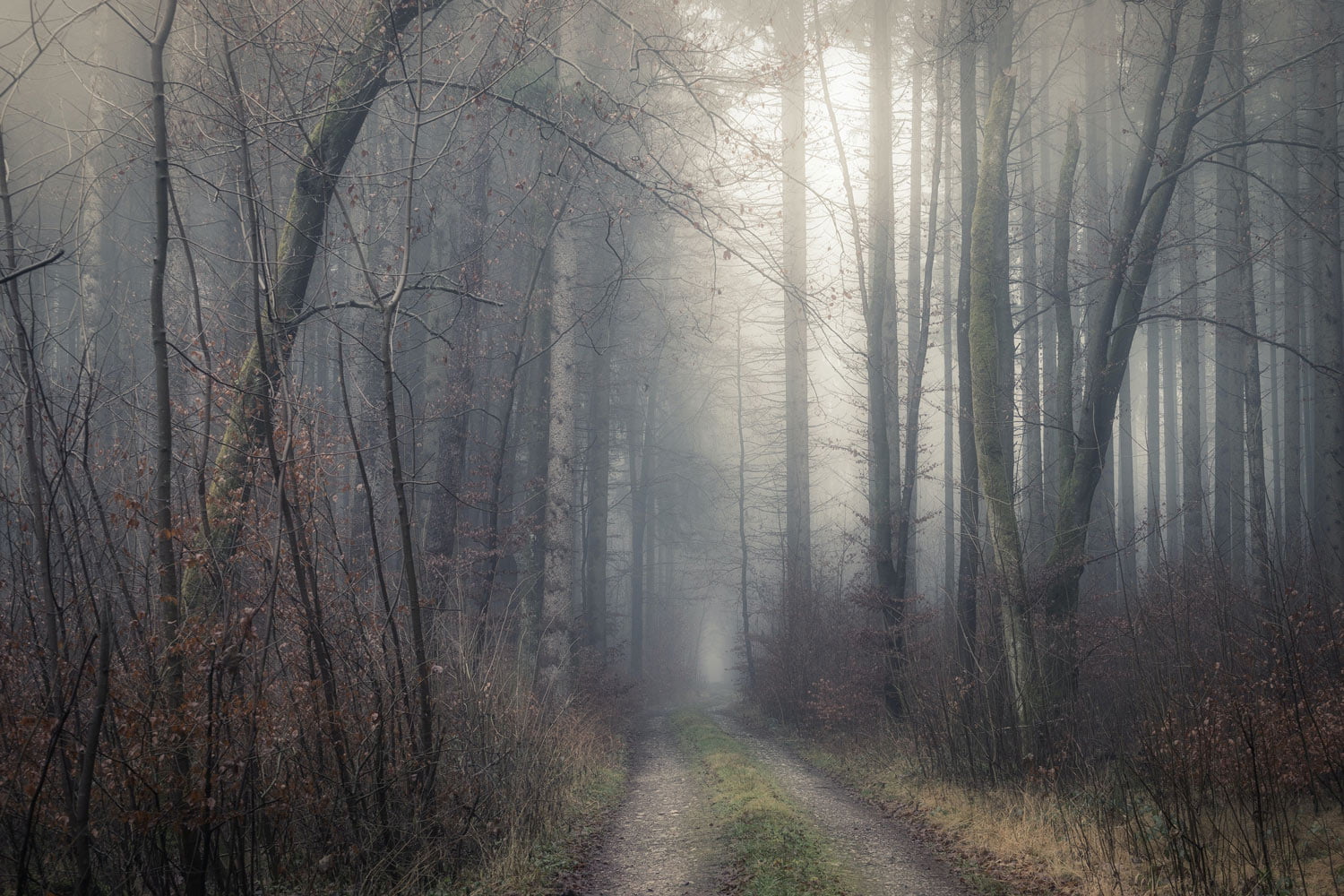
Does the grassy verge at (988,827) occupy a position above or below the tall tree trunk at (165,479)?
below

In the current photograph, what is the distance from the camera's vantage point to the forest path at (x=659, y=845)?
591cm

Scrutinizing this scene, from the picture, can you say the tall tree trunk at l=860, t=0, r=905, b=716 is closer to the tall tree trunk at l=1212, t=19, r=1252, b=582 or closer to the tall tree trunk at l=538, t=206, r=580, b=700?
the tall tree trunk at l=538, t=206, r=580, b=700

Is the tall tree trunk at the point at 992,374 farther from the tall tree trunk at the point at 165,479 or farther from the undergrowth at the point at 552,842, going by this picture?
the tall tree trunk at the point at 165,479

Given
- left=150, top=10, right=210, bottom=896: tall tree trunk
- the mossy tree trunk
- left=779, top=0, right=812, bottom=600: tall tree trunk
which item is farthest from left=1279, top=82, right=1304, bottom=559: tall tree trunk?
left=150, top=10, right=210, bottom=896: tall tree trunk

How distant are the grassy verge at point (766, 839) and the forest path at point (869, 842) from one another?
194 millimetres

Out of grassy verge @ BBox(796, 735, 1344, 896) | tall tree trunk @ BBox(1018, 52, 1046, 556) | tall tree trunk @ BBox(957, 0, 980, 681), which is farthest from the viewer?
tall tree trunk @ BBox(1018, 52, 1046, 556)

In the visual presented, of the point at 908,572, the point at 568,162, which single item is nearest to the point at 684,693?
the point at 908,572

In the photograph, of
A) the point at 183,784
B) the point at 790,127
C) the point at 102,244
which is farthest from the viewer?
the point at 790,127

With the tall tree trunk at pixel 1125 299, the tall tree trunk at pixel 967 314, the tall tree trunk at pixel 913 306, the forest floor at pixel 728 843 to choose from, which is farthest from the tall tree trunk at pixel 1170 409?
the forest floor at pixel 728 843

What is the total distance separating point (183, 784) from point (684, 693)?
26131 mm

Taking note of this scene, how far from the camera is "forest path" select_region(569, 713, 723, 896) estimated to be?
591cm

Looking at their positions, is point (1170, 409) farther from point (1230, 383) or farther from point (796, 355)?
point (796, 355)

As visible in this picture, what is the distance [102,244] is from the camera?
15.0 meters

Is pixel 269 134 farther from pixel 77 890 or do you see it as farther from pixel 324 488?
pixel 77 890
